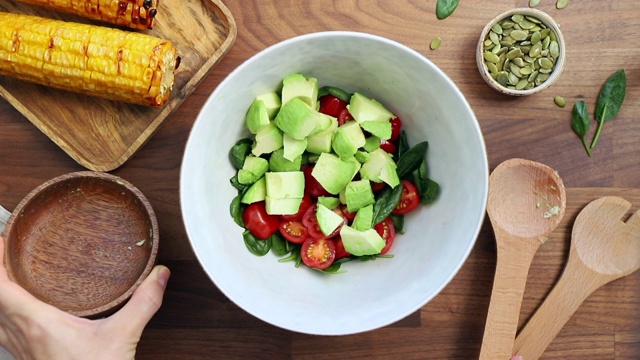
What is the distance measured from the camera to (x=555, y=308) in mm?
1488

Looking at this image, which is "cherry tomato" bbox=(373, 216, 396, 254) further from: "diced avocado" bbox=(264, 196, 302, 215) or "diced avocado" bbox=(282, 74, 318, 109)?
"diced avocado" bbox=(282, 74, 318, 109)

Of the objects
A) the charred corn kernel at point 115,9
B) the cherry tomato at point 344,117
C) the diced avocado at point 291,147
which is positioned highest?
the charred corn kernel at point 115,9

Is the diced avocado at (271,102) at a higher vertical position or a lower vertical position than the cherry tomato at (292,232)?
higher

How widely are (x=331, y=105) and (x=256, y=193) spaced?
0.84ft

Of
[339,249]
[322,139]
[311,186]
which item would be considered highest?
[322,139]

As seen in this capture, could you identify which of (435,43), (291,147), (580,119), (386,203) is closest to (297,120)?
(291,147)

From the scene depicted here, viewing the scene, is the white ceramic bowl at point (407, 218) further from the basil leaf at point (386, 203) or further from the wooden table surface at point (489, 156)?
the wooden table surface at point (489, 156)

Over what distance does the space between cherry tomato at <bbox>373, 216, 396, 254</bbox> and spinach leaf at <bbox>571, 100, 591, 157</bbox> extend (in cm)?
58

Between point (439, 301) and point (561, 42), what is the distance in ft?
2.34

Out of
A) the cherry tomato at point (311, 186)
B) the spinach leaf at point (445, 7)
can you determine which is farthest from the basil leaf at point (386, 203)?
the spinach leaf at point (445, 7)

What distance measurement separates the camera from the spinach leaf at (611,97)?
4.87 feet

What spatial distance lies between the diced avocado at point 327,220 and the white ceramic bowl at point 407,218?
0.39 feet

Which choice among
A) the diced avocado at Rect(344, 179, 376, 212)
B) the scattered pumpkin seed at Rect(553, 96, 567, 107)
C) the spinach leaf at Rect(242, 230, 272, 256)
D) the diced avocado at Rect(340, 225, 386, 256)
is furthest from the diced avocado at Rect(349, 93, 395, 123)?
the scattered pumpkin seed at Rect(553, 96, 567, 107)

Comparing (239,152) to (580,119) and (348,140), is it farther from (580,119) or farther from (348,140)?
(580,119)
